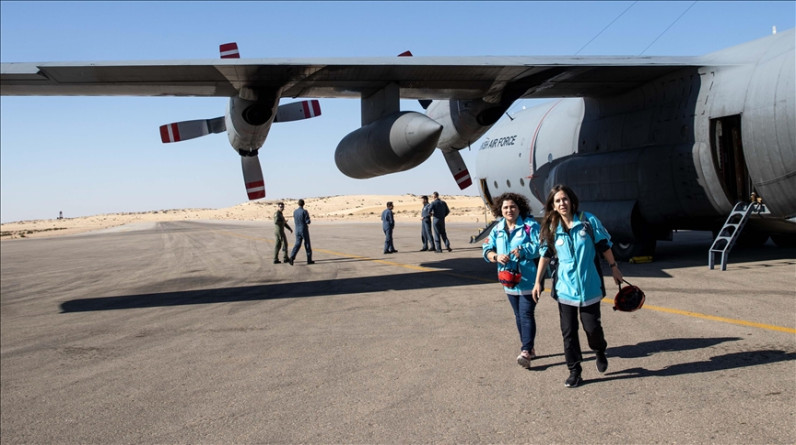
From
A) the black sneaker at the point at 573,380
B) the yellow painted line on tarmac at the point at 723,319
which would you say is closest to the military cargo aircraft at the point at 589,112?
the yellow painted line on tarmac at the point at 723,319

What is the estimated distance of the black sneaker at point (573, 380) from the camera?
567 centimetres

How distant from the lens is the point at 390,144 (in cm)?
1248

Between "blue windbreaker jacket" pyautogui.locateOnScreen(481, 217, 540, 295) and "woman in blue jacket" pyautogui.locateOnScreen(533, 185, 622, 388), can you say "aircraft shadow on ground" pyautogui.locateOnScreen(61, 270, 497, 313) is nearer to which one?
"blue windbreaker jacket" pyautogui.locateOnScreen(481, 217, 540, 295)

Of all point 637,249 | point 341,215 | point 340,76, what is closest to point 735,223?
point 637,249

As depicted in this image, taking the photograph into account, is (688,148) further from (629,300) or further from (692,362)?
(629,300)

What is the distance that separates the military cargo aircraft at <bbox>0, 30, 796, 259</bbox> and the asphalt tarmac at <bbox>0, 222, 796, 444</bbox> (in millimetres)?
1653

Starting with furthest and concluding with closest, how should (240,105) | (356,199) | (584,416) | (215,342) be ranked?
(356,199)
(240,105)
(215,342)
(584,416)

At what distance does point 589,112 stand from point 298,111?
23.8 feet

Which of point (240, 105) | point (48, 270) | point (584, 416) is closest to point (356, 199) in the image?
point (48, 270)

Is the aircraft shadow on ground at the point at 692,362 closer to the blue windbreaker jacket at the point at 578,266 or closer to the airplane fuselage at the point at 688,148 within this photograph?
the blue windbreaker jacket at the point at 578,266

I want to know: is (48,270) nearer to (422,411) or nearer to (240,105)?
(240,105)

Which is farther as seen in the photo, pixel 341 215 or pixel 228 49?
pixel 341 215

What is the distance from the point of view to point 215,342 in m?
8.54

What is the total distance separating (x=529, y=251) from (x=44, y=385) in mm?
5574
